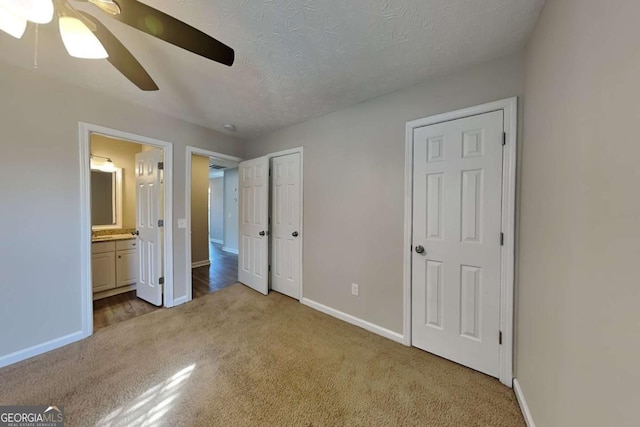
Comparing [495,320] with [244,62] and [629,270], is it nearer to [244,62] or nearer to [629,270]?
[629,270]

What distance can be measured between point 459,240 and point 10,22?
2.71 metres

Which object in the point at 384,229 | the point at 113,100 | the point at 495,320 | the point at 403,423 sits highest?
the point at 113,100

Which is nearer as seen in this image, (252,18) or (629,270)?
(629,270)

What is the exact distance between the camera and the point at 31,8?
2.73 ft

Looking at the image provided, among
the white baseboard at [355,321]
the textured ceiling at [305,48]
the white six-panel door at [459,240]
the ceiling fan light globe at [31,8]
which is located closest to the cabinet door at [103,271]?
the textured ceiling at [305,48]

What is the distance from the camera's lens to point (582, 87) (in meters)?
0.87

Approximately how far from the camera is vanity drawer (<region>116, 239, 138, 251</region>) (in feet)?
10.4

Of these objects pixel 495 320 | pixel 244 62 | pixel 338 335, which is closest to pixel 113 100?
pixel 244 62

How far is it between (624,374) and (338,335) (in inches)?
72.8

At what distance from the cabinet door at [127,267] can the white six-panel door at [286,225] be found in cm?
200

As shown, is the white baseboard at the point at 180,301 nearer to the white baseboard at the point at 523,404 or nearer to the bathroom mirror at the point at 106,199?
the bathroom mirror at the point at 106,199

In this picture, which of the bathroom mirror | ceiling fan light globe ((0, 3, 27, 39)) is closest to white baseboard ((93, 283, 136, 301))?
the bathroom mirror

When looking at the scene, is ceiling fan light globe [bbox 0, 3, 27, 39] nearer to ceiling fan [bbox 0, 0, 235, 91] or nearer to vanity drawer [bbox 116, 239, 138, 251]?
ceiling fan [bbox 0, 0, 235, 91]

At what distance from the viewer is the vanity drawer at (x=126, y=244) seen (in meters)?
3.16
